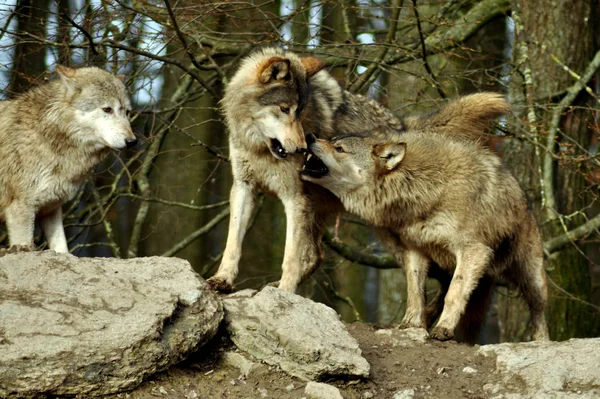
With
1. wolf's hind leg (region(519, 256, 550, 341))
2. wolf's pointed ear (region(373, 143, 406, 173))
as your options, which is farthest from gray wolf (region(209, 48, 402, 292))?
wolf's hind leg (region(519, 256, 550, 341))

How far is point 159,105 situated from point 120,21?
2.73m

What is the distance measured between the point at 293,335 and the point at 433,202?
6.65ft

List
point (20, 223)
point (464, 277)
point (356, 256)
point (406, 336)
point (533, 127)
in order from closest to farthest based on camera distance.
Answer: point (406, 336) < point (464, 277) < point (20, 223) < point (533, 127) < point (356, 256)

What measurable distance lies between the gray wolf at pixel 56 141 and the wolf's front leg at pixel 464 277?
2851mm

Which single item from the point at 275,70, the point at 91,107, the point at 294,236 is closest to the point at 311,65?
the point at 275,70

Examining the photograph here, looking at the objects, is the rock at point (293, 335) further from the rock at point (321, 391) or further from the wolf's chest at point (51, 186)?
the wolf's chest at point (51, 186)

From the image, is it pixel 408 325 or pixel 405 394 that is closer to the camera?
pixel 405 394

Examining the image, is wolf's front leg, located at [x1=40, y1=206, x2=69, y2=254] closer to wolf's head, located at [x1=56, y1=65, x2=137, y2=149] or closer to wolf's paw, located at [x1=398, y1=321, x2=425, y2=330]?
wolf's head, located at [x1=56, y1=65, x2=137, y2=149]

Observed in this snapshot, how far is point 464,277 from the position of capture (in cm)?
693

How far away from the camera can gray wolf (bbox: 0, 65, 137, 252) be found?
7281 millimetres

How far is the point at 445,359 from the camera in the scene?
626 cm

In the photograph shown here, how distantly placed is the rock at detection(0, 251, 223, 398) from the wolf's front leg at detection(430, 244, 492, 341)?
204cm

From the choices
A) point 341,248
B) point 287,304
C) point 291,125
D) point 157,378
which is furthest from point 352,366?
point 341,248

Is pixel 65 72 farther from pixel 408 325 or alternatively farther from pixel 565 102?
pixel 565 102
